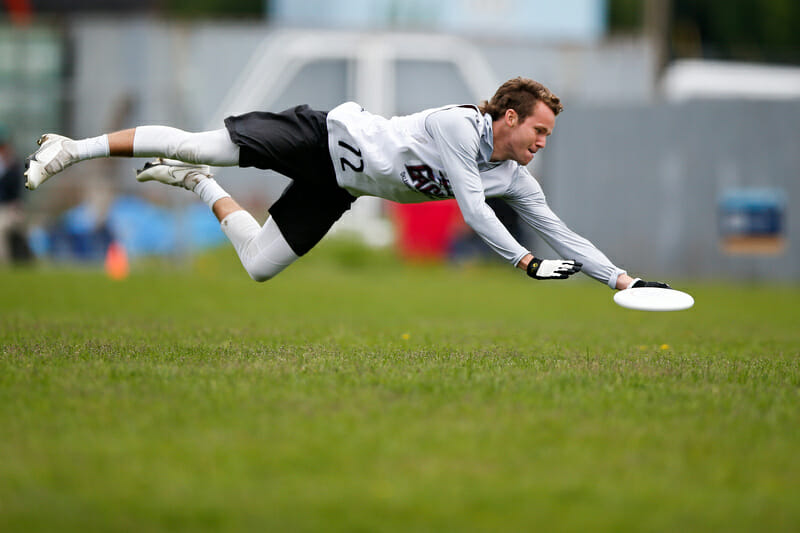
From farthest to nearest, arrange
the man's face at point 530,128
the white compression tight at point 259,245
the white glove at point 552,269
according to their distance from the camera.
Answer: the white compression tight at point 259,245, the man's face at point 530,128, the white glove at point 552,269

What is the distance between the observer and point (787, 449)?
3996 mm

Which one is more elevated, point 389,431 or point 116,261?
point 116,261

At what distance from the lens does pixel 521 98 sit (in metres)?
6.00

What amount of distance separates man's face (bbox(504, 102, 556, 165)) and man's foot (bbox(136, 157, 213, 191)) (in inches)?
99.4

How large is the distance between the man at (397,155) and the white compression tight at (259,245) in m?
0.11

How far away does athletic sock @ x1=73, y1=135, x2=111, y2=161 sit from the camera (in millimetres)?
6473

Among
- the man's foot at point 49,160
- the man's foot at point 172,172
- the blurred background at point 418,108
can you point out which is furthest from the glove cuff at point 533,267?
the blurred background at point 418,108

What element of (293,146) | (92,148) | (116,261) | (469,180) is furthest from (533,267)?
(116,261)

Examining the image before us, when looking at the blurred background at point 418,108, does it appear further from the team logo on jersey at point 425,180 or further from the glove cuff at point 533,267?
the glove cuff at point 533,267

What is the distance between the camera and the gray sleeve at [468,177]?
5875mm

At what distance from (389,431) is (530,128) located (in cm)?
260

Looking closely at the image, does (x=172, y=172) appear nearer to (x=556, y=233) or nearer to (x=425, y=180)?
(x=425, y=180)

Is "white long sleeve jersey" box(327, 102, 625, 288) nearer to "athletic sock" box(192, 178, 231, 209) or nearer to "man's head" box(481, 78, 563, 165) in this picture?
"man's head" box(481, 78, 563, 165)

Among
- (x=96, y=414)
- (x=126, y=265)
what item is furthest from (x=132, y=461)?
(x=126, y=265)
